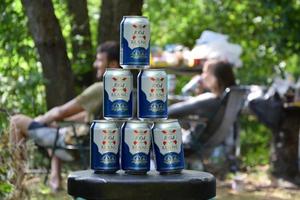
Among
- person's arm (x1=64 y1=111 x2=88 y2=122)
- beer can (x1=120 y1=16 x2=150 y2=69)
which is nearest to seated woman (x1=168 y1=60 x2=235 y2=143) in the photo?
person's arm (x1=64 y1=111 x2=88 y2=122)

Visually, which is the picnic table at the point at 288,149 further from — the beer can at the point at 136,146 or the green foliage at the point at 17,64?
the beer can at the point at 136,146

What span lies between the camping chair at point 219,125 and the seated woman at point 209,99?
51 millimetres

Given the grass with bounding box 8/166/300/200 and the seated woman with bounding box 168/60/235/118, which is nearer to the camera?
the grass with bounding box 8/166/300/200

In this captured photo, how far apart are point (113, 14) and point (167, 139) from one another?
3758mm

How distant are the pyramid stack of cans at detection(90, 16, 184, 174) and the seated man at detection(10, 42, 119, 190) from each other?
8.94 ft

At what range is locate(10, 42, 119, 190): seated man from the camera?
21.0 feet

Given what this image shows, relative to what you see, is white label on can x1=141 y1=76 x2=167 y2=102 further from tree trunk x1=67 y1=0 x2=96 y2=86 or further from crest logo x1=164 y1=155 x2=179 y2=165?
tree trunk x1=67 y1=0 x2=96 y2=86

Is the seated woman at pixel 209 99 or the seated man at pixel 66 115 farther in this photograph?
the seated woman at pixel 209 99

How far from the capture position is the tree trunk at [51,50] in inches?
266

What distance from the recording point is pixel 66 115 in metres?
6.58

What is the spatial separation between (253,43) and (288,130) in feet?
9.44

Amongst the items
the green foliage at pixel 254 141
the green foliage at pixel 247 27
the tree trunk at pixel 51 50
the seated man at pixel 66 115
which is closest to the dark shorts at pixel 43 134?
the seated man at pixel 66 115

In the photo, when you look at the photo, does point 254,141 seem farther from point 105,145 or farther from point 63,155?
point 105,145

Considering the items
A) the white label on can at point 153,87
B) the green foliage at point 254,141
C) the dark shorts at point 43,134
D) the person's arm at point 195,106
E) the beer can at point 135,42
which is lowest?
the green foliage at point 254,141
